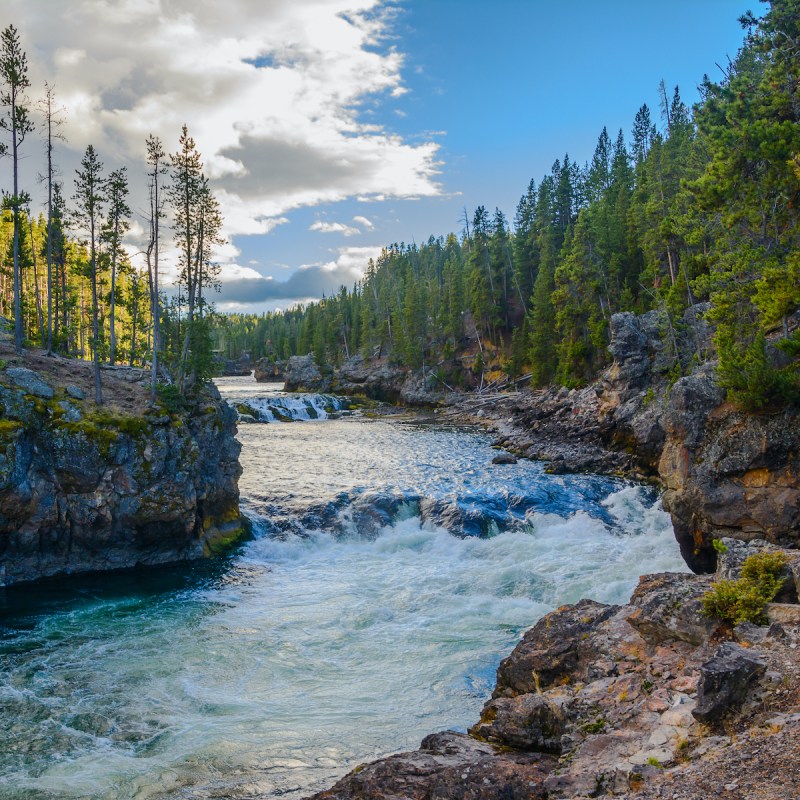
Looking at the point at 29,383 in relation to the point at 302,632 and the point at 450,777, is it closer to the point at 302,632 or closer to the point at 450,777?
the point at 302,632

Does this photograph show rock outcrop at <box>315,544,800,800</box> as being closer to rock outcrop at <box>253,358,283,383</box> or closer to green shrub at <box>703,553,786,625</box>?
green shrub at <box>703,553,786,625</box>

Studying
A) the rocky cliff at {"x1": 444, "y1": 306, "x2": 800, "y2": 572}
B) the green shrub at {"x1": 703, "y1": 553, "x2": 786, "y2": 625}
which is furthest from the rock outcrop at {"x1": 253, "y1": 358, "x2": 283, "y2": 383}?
the green shrub at {"x1": 703, "y1": 553, "x2": 786, "y2": 625}

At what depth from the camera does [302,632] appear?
14.8 m

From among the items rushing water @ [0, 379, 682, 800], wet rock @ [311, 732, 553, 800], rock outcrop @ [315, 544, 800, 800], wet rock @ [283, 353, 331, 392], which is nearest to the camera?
A: rock outcrop @ [315, 544, 800, 800]

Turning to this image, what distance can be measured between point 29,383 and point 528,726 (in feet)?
64.4

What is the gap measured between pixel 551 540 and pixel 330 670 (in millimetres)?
11426

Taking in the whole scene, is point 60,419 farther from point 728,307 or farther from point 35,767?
point 728,307

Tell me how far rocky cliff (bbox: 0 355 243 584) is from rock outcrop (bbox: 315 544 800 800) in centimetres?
1524

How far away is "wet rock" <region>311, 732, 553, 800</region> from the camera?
20.0ft

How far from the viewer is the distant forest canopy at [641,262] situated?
53.0 ft

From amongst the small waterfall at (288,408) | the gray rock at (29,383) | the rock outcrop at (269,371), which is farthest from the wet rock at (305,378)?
the gray rock at (29,383)

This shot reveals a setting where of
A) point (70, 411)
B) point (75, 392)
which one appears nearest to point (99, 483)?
point (70, 411)

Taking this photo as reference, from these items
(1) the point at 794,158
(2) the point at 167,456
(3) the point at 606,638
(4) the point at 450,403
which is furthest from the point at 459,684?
(4) the point at 450,403

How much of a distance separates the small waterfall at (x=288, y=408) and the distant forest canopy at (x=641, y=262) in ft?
54.4
